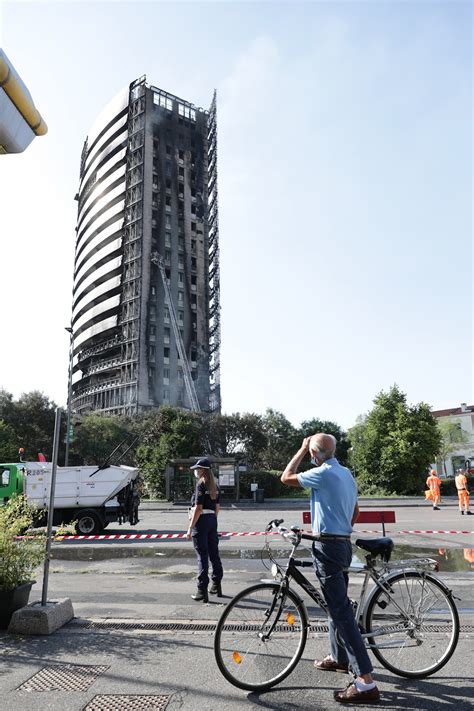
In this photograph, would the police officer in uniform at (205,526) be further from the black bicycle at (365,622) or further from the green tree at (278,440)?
the green tree at (278,440)

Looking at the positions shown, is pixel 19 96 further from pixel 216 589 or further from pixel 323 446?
pixel 216 589

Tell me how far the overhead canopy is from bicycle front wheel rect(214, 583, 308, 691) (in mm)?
3847

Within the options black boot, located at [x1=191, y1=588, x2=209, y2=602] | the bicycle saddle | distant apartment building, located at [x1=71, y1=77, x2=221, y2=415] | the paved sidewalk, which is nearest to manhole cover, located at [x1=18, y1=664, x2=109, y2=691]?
the paved sidewalk

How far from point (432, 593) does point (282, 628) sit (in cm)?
127

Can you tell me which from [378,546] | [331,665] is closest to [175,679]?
[331,665]

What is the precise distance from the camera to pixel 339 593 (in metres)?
4.00

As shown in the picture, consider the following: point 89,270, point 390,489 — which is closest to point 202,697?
point 390,489

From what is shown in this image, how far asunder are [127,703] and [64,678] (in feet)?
2.63

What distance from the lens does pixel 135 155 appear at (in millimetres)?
101188

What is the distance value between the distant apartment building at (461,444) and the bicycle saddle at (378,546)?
83.3 meters

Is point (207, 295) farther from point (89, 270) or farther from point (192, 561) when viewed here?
point (192, 561)

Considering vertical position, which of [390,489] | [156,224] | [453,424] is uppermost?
[156,224]

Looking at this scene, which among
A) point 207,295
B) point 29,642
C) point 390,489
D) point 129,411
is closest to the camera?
point 29,642

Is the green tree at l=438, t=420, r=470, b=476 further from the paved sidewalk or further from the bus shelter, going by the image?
the paved sidewalk
